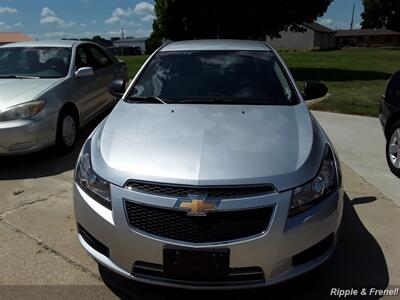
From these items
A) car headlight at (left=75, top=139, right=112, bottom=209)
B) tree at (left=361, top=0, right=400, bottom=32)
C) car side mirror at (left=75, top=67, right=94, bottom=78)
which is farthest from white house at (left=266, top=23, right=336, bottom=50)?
car headlight at (left=75, top=139, right=112, bottom=209)

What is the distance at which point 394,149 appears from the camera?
17.1 feet

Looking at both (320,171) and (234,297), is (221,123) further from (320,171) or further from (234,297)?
(234,297)

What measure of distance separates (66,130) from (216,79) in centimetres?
276

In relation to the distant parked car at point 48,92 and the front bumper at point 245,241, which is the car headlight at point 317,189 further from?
the distant parked car at point 48,92

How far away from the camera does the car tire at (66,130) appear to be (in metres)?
5.70

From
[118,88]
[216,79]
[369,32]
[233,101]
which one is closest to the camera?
[233,101]

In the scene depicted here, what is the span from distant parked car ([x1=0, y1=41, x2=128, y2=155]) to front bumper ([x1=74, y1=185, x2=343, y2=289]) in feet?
9.59

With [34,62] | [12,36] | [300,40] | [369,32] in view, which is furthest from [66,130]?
[369,32]

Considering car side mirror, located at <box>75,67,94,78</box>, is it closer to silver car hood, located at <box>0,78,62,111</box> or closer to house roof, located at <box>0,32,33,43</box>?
silver car hood, located at <box>0,78,62,111</box>

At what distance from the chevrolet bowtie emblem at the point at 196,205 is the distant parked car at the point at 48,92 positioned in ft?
11.0

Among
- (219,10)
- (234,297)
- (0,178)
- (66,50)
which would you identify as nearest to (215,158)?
(234,297)

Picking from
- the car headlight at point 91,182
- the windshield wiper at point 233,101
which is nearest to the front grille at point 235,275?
the car headlight at point 91,182

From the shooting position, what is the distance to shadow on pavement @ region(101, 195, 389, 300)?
111 inches

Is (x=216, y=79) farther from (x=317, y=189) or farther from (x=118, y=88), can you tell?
(x=317, y=189)
